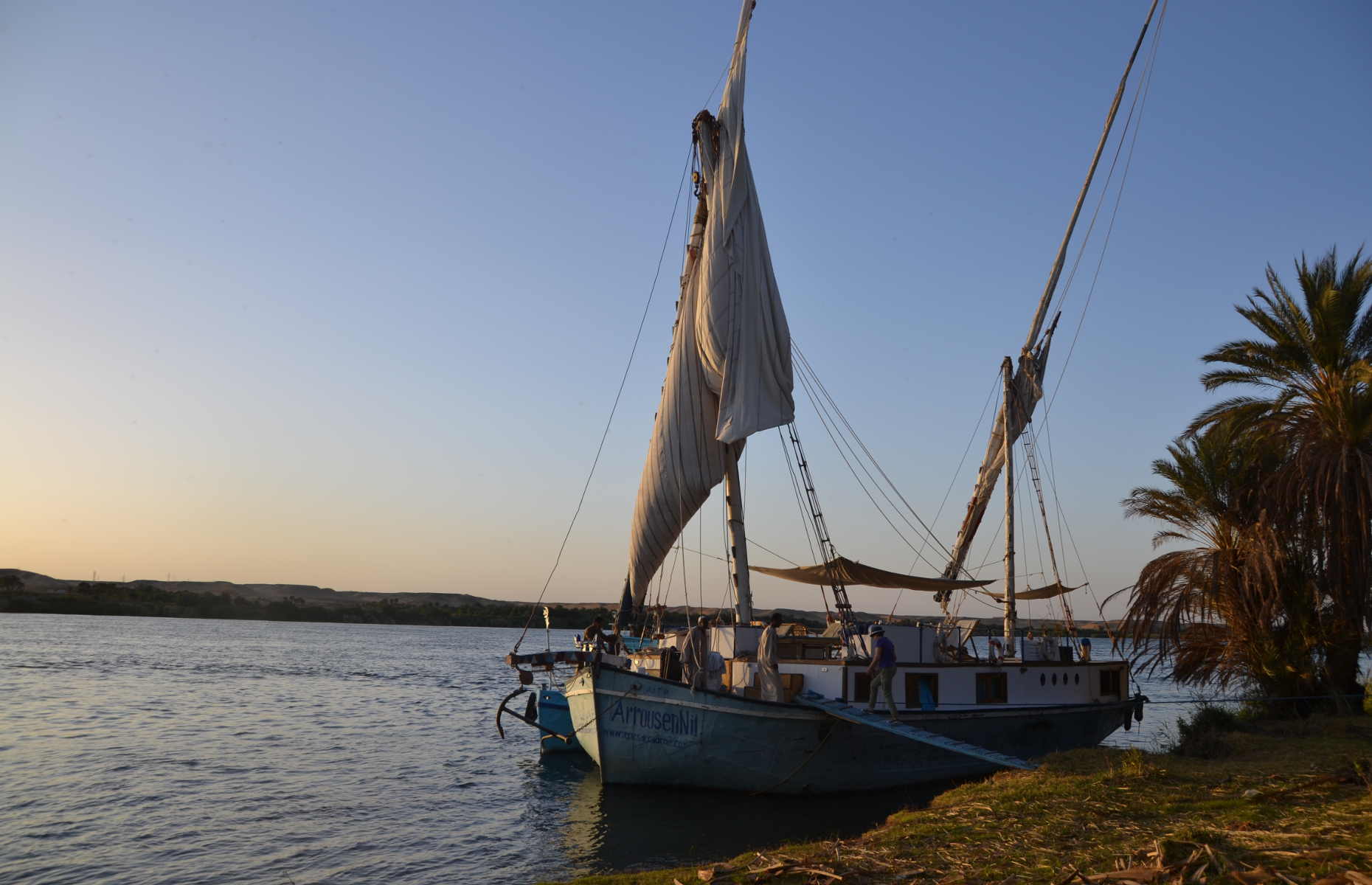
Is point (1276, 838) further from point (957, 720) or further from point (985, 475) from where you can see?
point (985, 475)

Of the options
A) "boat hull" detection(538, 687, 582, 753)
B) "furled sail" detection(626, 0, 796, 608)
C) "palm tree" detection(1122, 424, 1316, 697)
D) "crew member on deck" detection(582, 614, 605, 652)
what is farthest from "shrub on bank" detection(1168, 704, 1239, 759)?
"boat hull" detection(538, 687, 582, 753)

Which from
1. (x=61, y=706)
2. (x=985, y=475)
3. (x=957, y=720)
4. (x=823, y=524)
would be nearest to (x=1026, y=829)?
(x=957, y=720)

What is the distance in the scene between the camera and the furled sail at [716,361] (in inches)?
869

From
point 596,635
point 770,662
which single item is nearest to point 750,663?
point 770,662

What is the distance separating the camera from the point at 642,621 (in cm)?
2609

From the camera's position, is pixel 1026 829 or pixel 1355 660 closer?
pixel 1026 829

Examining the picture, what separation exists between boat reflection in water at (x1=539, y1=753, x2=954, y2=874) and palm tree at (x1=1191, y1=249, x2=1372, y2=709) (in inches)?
358

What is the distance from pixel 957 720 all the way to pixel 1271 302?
39.8 ft

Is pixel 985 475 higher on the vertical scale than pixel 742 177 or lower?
lower

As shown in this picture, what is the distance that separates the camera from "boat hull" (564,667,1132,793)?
1798 cm

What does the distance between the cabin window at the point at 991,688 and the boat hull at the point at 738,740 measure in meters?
0.71

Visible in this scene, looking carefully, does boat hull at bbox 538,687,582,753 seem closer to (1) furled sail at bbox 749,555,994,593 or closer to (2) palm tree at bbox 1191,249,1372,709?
(1) furled sail at bbox 749,555,994,593

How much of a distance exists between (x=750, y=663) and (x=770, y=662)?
3.33 feet

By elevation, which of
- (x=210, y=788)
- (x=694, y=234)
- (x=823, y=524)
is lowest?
(x=210, y=788)
